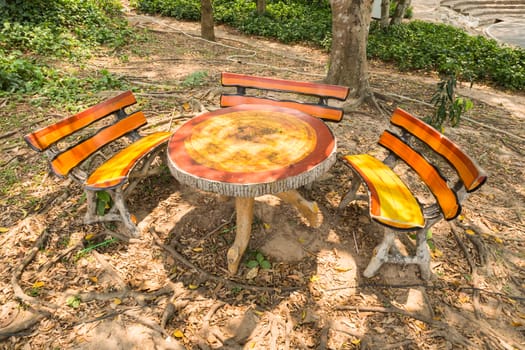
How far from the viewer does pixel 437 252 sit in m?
2.99

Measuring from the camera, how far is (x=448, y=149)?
2.72 meters

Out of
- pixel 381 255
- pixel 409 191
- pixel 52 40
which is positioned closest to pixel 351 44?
pixel 409 191

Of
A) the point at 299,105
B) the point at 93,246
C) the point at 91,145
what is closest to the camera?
the point at 93,246

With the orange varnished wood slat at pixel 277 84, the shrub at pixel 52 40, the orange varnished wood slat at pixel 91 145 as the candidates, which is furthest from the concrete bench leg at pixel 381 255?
the shrub at pixel 52 40

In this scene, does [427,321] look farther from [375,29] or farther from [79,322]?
[375,29]

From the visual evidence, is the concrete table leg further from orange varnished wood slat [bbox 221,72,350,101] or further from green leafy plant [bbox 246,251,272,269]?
orange varnished wood slat [bbox 221,72,350,101]

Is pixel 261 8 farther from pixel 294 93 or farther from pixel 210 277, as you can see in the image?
pixel 210 277

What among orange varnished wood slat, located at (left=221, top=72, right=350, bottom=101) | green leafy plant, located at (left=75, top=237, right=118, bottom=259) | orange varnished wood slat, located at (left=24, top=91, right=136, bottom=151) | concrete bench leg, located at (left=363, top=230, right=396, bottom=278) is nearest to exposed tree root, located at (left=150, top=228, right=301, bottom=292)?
green leafy plant, located at (left=75, top=237, right=118, bottom=259)

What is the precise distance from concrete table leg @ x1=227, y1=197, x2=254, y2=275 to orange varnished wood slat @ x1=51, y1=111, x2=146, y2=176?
1564 millimetres

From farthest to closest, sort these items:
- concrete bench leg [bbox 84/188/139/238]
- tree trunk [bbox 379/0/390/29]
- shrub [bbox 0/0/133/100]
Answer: tree trunk [bbox 379/0/390/29] → shrub [bbox 0/0/133/100] → concrete bench leg [bbox 84/188/139/238]

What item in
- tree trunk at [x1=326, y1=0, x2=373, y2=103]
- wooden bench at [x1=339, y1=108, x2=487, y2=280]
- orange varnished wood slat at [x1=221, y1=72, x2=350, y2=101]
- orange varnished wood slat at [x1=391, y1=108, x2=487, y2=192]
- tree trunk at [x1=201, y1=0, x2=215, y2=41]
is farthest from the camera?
tree trunk at [x1=201, y1=0, x2=215, y2=41]

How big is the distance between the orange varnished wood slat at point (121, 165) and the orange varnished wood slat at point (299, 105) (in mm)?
949

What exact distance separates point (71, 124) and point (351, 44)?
13.5ft

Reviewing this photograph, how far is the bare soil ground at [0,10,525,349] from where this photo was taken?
90.7 inches
